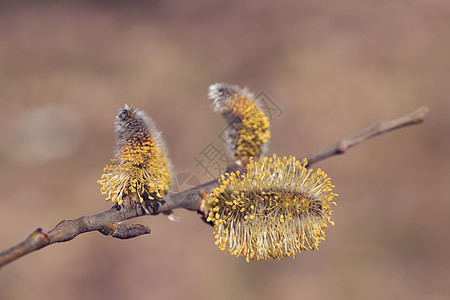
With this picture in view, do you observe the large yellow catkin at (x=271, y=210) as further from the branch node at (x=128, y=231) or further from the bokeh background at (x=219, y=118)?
the bokeh background at (x=219, y=118)

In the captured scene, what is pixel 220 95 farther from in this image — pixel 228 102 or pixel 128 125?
pixel 128 125

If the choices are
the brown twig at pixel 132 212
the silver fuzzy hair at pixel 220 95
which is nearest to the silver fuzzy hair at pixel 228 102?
Result: the silver fuzzy hair at pixel 220 95

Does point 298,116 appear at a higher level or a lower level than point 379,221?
higher

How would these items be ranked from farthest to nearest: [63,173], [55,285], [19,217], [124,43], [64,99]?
[124,43]
[64,99]
[63,173]
[19,217]
[55,285]

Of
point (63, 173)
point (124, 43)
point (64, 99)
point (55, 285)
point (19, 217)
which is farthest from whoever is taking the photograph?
point (124, 43)

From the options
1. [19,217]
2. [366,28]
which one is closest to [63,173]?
[19,217]

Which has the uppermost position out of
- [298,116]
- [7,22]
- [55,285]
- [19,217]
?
[7,22]

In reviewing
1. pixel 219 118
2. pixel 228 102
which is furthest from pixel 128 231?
pixel 219 118

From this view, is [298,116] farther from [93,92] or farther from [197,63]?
[93,92]

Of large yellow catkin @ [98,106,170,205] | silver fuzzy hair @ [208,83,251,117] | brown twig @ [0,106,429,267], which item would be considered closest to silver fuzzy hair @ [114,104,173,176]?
large yellow catkin @ [98,106,170,205]
